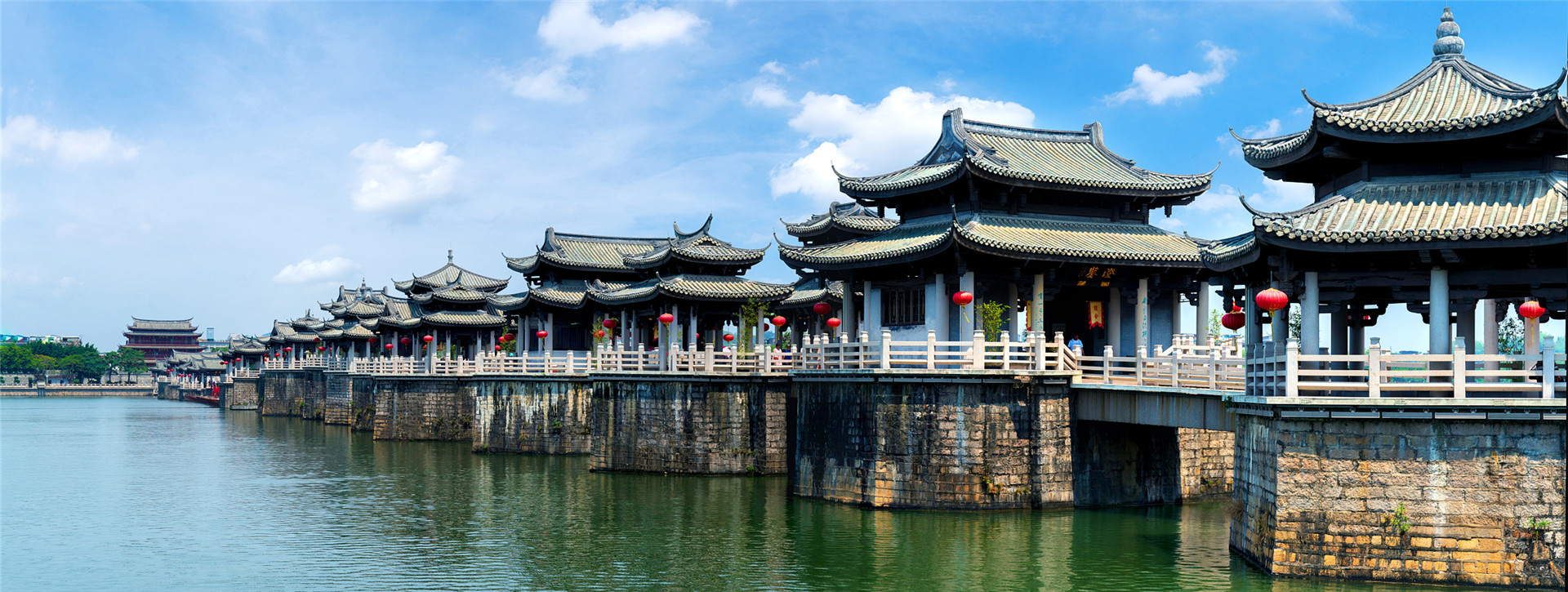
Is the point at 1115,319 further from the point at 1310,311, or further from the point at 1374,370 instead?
the point at 1374,370

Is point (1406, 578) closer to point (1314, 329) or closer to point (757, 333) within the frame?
point (1314, 329)

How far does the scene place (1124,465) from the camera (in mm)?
26562

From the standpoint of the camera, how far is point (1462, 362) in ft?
55.0

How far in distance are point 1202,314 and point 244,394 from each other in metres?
93.9

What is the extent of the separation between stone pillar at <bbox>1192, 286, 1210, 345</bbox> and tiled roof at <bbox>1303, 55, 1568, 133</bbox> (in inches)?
399

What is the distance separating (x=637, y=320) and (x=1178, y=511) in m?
22.8

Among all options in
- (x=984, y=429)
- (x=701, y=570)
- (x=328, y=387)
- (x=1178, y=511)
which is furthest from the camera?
(x=328, y=387)

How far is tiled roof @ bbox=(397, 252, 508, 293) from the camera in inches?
2382

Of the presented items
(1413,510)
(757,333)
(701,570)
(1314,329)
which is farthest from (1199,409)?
(757,333)

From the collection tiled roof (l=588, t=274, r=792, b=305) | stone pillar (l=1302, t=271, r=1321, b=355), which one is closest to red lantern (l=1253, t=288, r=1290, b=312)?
stone pillar (l=1302, t=271, r=1321, b=355)

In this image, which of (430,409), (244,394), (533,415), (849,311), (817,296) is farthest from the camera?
(244,394)

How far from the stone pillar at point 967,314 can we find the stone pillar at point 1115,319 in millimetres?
4372

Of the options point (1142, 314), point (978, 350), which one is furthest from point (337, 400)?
point (978, 350)

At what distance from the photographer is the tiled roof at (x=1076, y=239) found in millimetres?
26703
